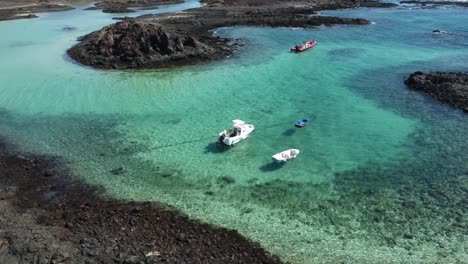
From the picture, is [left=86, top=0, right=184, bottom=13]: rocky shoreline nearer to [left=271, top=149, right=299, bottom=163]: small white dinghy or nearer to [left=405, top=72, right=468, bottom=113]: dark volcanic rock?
[left=405, top=72, right=468, bottom=113]: dark volcanic rock

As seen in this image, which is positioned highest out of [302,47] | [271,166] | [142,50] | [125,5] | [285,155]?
[125,5]

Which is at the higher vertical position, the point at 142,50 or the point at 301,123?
the point at 142,50

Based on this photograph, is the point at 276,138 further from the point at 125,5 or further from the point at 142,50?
the point at 125,5

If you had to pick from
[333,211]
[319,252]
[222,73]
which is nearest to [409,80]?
[222,73]

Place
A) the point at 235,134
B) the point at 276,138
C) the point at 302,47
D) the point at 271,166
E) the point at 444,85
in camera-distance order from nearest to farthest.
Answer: the point at 271,166
the point at 235,134
the point at 276,138
the point at 444,85
the point at 302,47

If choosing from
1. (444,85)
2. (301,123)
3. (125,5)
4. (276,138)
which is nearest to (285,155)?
(276,138)

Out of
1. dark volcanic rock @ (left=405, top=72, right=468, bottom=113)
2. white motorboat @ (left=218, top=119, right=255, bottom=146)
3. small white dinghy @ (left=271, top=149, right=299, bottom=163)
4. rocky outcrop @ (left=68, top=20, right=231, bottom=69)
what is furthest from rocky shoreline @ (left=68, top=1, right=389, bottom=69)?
small white dinghy @ (left=271, top=149, right=299, bottom=163)
